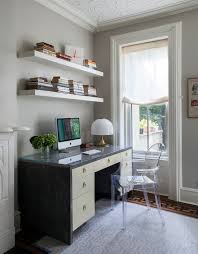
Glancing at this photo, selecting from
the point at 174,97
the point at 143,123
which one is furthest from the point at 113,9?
the point at 143,123

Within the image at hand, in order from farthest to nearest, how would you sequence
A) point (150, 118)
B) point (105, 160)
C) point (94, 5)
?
1. point (150, 118)
2. point (94, 5)
3. point (105, 160)

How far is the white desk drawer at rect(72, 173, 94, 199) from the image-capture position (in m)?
2.20

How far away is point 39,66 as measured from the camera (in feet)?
9.21

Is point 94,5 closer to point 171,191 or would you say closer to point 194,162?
point 194,162

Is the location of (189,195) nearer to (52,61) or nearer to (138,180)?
(138,180)

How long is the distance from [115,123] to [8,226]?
2.11m

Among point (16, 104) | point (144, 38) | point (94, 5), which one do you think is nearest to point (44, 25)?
point (94, 5)

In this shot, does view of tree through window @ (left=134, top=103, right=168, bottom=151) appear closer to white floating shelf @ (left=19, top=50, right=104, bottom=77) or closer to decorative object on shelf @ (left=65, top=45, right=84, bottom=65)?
white floating shelf @ (left=19, top=50, right=104, bottom=77)

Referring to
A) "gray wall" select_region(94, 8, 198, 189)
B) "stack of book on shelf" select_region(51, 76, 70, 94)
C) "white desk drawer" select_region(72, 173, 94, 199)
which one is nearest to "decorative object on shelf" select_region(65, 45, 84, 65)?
"stack of book on shelf" select_region(51, 76, 70, 94)

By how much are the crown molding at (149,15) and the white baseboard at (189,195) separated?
92.6 inches

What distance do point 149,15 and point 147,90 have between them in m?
1.04

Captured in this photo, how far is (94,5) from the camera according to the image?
9.96ft

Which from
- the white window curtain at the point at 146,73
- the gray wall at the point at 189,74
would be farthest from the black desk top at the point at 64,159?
the white window curtain at the point at 146,73

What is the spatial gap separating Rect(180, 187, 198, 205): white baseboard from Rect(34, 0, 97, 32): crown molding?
272 cm
